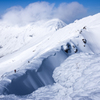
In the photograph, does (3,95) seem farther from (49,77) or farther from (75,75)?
(75,75)

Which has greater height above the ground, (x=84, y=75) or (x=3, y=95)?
(x=3, y=95)

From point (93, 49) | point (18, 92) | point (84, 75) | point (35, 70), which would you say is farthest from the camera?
point (93, 49)

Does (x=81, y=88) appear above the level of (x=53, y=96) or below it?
below

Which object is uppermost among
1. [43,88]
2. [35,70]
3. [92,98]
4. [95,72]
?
[35,70]

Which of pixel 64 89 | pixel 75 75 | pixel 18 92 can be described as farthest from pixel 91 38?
pixel 18 92

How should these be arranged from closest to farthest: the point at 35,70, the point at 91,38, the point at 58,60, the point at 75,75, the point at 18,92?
the point at 18,92 < the point at 75,75 < the point at 35,70 < the point at 58,60 < the point at 91,38

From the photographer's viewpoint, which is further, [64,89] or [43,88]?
[43,88]

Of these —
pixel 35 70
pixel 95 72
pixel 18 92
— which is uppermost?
pixel 35 70

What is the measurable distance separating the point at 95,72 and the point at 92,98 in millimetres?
2456

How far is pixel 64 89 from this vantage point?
712 centimetres

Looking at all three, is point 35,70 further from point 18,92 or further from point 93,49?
point 93,49

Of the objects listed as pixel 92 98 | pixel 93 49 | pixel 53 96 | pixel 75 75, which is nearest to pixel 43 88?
pixel 53 96

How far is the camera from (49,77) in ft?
30.1

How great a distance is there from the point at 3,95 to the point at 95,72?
588cm
